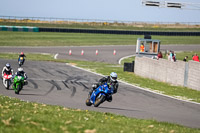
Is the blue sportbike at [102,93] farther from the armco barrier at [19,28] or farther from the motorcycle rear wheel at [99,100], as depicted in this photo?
the armco barrier at [19,28]

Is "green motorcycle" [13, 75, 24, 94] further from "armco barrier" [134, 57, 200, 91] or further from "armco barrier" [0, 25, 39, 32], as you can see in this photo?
"armco barrier" [0, 25, 39, 32]

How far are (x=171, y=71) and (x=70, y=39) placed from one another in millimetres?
39495

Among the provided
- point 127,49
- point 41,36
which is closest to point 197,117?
point 127,49

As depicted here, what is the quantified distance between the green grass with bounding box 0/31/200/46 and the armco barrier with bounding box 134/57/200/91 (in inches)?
1157

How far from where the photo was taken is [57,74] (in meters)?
29.7

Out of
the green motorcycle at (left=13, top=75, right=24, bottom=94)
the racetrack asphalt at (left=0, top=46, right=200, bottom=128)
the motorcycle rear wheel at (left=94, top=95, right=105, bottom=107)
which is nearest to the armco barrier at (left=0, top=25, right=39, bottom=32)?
the racetrack asphalt at (left=0, top=46, right=200, bottom=128)

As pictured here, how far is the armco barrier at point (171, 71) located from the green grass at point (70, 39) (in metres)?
29.4

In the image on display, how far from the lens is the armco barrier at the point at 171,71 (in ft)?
81.6

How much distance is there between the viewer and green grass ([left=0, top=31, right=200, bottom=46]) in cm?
Answer: 5934

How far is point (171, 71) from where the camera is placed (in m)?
27.2

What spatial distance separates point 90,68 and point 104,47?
24458 millimetres

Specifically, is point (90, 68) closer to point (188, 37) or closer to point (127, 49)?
point (127, 49)

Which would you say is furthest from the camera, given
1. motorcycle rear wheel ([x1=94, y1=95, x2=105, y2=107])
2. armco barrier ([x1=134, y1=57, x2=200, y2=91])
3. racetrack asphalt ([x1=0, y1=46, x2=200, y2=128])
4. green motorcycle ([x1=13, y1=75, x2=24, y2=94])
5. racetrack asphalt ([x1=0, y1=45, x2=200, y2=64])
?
racetrack asphalt ([x1=0, y1=45, x2=200, y2=64])

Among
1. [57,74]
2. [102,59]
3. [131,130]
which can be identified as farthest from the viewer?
[102,59]
